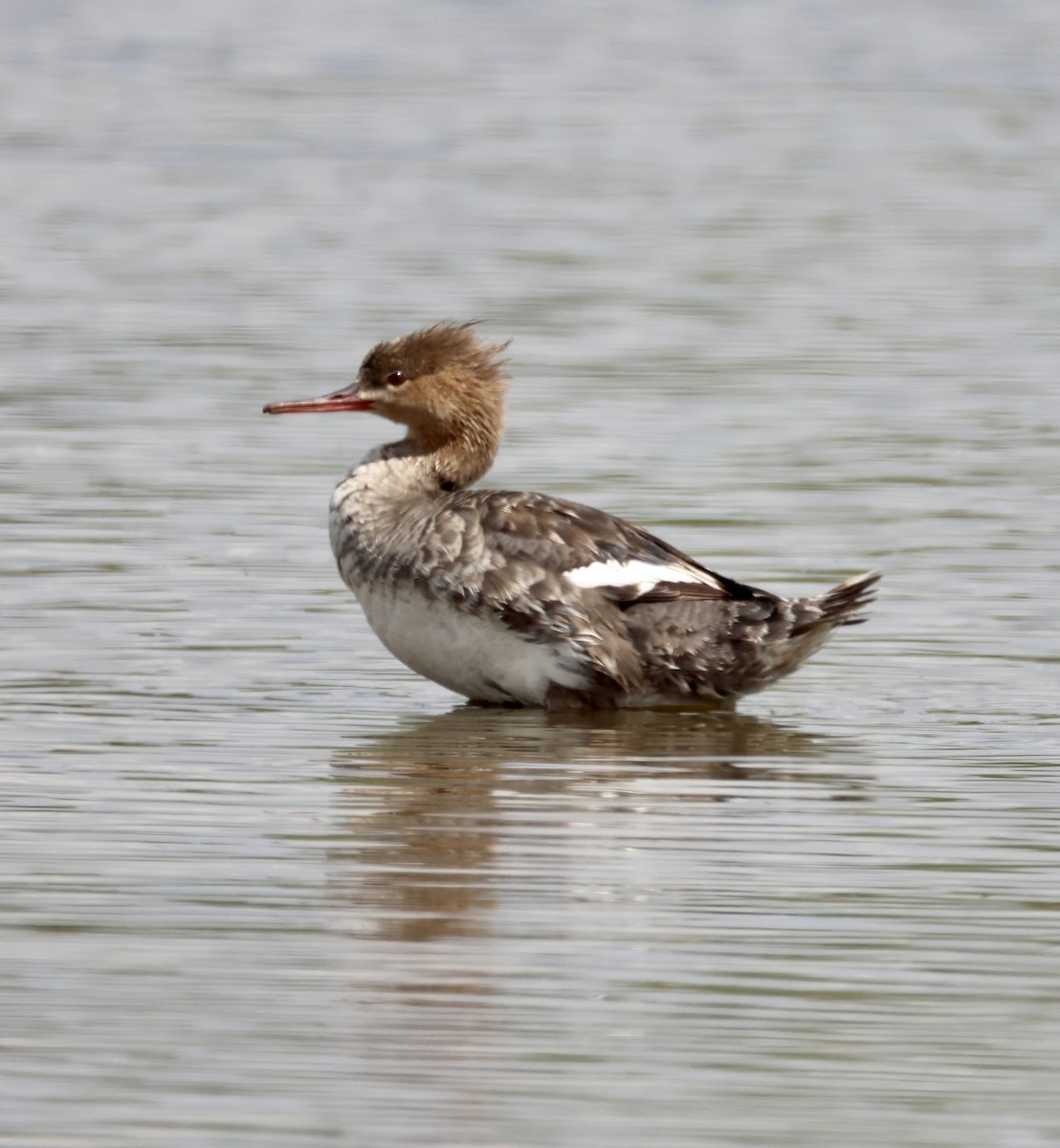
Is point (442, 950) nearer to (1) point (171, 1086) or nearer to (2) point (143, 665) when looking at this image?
(1) point (171, 1086)

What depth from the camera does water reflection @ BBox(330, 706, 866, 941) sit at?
5980 millimetres

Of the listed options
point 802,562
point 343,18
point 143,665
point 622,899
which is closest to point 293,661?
point 143,665

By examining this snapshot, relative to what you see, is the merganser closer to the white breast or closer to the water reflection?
the white breast

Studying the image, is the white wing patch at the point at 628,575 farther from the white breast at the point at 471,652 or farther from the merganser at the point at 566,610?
the white breast at the point at 471,652

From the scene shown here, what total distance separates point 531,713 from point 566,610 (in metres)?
0.38

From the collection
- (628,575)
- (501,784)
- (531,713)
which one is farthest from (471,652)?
(501,784)

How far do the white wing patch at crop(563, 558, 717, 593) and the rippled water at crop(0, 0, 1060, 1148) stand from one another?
406 mm

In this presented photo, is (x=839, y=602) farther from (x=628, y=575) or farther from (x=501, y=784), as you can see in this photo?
(x=501, y=784)

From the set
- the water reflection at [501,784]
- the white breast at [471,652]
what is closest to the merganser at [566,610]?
the white breast at [471,652]

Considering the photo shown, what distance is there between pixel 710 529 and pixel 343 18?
18.7 metres

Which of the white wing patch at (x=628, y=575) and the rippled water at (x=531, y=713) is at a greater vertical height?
the white wing patch at (x=628, y=575)

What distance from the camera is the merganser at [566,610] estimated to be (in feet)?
26.3

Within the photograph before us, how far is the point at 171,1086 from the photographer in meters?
4.80

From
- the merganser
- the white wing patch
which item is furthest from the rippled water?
the white wing patch
